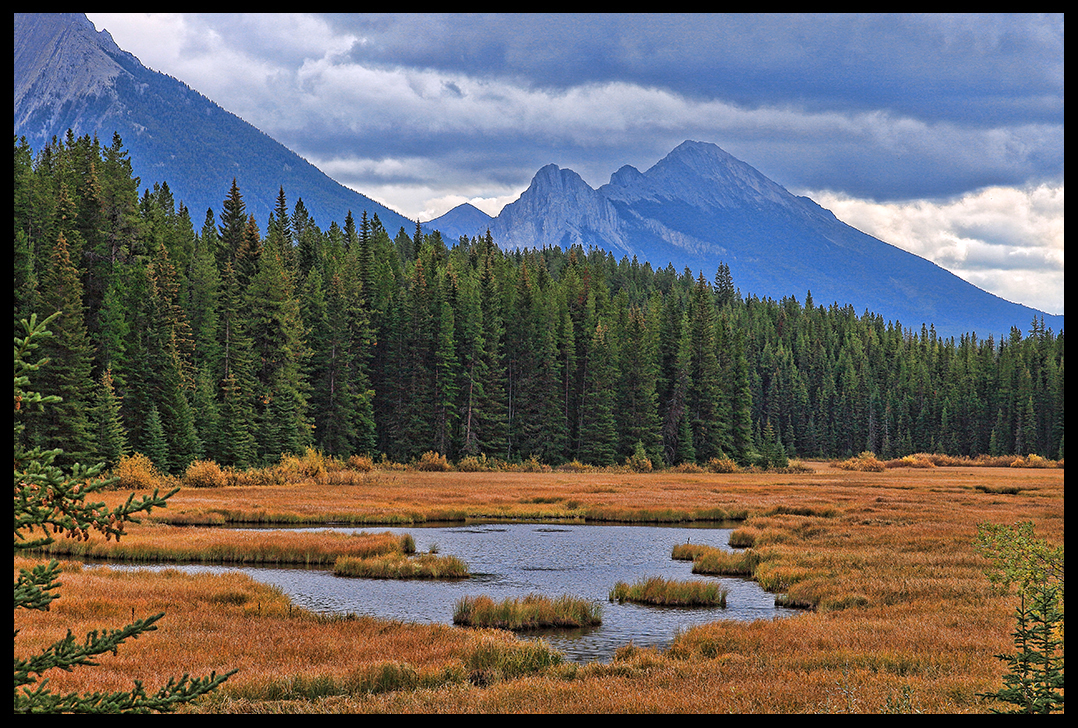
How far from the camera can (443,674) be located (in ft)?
52.9

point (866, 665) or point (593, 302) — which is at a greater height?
point (593, 302)

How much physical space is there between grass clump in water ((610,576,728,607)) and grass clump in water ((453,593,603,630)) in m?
3.29

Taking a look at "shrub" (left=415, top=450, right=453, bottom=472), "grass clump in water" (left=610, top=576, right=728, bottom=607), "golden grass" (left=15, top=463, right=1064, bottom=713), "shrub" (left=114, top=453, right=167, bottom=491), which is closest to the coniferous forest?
"shrub" (left=114, top=453, right=167, bottom=491)

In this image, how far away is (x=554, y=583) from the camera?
2898cm

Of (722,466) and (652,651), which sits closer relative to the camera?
(652,651)

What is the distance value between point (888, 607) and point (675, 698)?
11812 mm

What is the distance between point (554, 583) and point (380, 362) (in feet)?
240

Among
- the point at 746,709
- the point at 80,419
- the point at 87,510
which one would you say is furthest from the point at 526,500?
the point at 87,510

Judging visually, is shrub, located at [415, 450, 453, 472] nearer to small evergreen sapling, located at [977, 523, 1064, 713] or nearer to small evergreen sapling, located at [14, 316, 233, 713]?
small evergreen sapling, located at [977, 523, 1064, 713]

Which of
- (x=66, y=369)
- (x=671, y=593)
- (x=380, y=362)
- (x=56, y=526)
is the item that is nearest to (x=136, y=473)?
(x=66, y=369)

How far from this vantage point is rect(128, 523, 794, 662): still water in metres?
22.5

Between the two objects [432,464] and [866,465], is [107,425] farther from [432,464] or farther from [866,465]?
[866,465]
